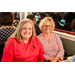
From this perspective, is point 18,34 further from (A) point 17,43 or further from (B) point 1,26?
(B) point 1,26

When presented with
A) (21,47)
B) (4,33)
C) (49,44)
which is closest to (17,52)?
(21,47)

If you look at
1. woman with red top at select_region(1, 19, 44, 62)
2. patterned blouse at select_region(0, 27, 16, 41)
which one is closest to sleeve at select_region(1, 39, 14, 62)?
woman with red top at select_region(1, 19, 44, 62)

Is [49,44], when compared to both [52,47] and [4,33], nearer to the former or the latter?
[52,47]

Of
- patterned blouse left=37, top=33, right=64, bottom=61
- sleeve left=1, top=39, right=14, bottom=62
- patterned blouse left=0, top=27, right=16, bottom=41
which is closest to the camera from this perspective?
sleeve left=1, top=39, right=14, bottom=62

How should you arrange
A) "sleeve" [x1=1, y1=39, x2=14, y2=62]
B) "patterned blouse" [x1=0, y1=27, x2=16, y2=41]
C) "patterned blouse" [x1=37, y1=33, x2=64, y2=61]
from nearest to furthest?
"sleeve" [x1=1, y1=39, x2=14, y2=62] → "patterned blouse" [x1=0, y1=27, x2=16, y2=41] → "patterned blouse" [x1=37, y1=33, x2=64, y2=61]

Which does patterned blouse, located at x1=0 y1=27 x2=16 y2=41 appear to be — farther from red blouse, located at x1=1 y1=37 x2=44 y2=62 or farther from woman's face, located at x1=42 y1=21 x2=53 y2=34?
woman's face, located at x1=42 y1=21 x2=53 y2=34

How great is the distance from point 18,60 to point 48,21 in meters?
0.76

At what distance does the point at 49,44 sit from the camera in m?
1.51

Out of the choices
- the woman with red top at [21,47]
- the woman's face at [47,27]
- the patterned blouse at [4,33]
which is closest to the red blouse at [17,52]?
the woman with red top at [21,47]

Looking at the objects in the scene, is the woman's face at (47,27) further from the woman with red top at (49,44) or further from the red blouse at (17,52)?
the red blouse at (17,52)

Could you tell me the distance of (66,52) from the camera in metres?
1.84

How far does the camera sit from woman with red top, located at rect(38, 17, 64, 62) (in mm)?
1483
